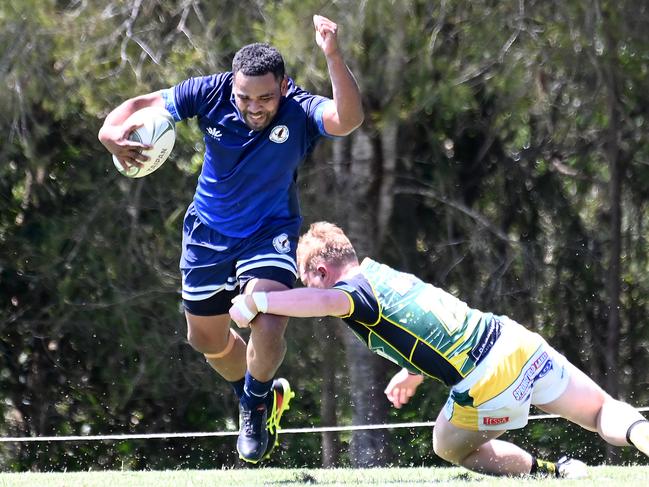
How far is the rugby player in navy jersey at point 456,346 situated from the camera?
5.20 meters

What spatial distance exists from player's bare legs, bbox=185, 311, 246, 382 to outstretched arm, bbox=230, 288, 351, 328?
1.19 meters

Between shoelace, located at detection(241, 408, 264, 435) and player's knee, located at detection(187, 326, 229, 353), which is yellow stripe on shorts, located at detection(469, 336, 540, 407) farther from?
player's knee, located at detection(187, 326, 229, 353)

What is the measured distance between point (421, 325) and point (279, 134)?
139cm

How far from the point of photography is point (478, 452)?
5680 mm

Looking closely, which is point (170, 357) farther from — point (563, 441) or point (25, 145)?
point (563, 441)

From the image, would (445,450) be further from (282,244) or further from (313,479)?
(282,244)

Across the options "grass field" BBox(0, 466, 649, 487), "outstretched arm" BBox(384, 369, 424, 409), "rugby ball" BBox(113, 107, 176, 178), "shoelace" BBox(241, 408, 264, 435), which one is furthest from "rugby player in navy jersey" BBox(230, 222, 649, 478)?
"rugby ball" BBox(113, 107, 176, 178)

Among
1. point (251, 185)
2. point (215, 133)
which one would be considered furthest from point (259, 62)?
point (251, 185)

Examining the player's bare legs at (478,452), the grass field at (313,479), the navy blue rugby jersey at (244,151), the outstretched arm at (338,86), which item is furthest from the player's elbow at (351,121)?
the grass field at (313,479)

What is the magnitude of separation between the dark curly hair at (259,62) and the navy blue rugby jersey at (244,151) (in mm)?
245

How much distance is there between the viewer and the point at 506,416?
17.5 ft

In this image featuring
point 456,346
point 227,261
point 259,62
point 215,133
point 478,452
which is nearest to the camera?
point 456,346

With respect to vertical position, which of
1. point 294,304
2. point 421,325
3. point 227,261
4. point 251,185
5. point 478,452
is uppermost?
point 251,185

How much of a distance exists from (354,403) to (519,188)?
300 centimetres
